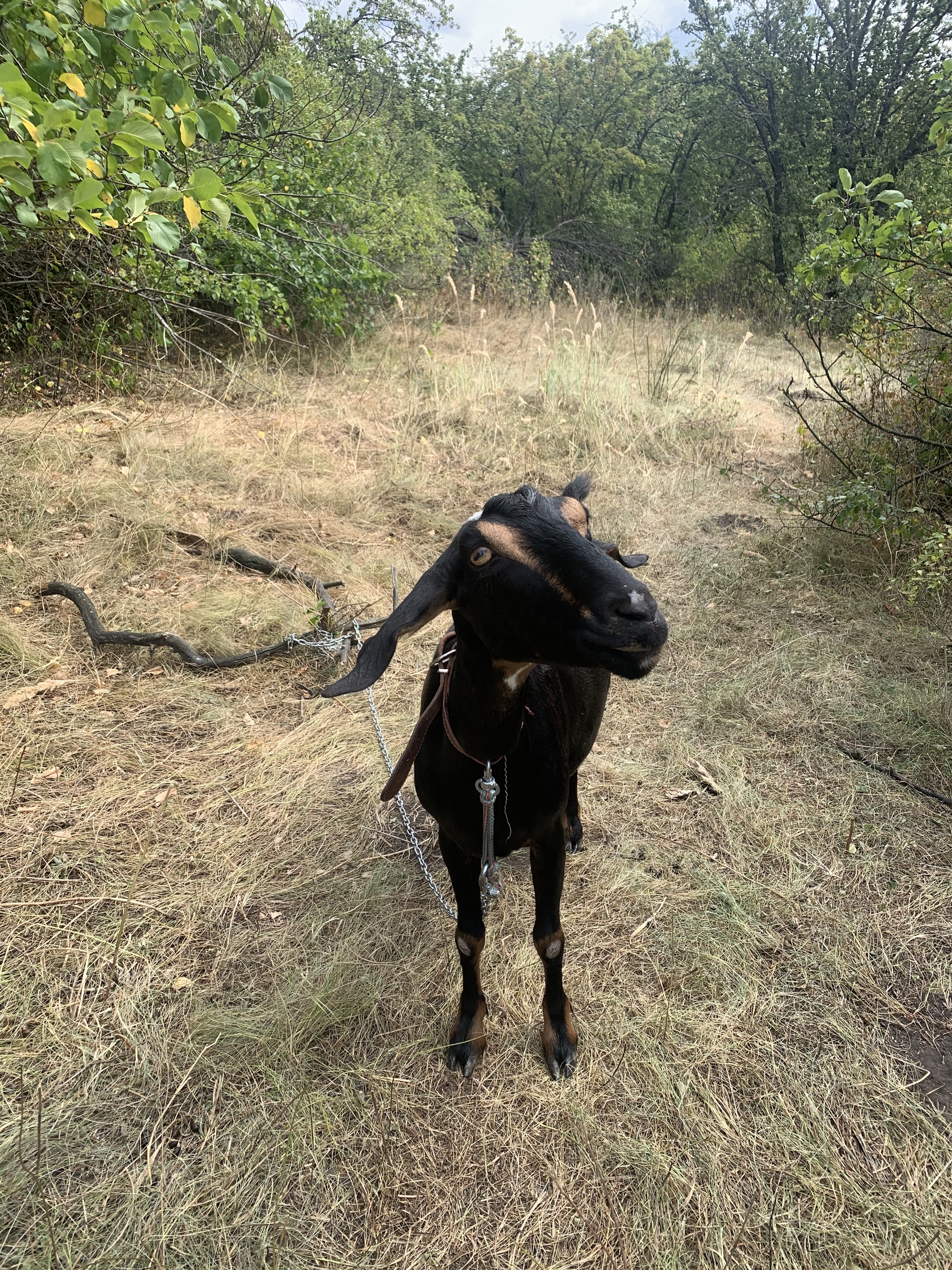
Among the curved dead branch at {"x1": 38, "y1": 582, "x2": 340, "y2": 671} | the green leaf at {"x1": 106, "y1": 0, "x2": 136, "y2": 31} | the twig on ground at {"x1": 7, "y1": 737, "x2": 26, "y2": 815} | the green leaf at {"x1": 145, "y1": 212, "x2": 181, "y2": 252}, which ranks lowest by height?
the twig on ground at {"x1": 7, "y1": 737, "x2": 26, "y2": 815}

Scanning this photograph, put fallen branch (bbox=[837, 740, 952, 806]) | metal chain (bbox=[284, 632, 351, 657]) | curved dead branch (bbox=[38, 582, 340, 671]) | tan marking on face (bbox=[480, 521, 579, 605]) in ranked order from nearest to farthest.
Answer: tan marking on face (bbox=[480, 521, 579, 605])
fallen branch (bbox=[837, 740, 952, 806])
curved dead branch (bbox=[38, 582, 340, 671])
metal chain (bbox=[284, 632, 351, 657])

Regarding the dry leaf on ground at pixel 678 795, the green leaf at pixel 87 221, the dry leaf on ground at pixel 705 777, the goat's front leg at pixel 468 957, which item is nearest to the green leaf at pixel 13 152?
the green leaf at pixel 87 221

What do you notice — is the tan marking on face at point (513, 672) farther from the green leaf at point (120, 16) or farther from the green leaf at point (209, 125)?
the green leaf at point (120, 16)

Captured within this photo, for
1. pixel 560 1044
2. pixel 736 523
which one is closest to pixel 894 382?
pixel 736 523

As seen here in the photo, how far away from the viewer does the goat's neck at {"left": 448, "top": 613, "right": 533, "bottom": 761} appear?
6.44 ft

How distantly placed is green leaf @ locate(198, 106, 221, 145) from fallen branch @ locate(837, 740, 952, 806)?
4.10 meters

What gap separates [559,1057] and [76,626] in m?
3.89

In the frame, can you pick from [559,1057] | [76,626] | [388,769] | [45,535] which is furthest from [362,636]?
[559,1057]

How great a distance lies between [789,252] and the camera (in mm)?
15328

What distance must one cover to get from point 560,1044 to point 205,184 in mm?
3152

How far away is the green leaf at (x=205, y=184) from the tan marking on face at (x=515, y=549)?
1325 mm

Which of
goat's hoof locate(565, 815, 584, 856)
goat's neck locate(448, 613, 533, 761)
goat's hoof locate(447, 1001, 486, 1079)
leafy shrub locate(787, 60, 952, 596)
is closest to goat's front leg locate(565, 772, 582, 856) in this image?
goat's hoof locate(565, 815, 584, 856)

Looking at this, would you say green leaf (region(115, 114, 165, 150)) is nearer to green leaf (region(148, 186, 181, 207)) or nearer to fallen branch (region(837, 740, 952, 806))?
green leaf (region(148, 186, 181, 207))

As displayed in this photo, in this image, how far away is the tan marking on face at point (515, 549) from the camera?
1.69 m
